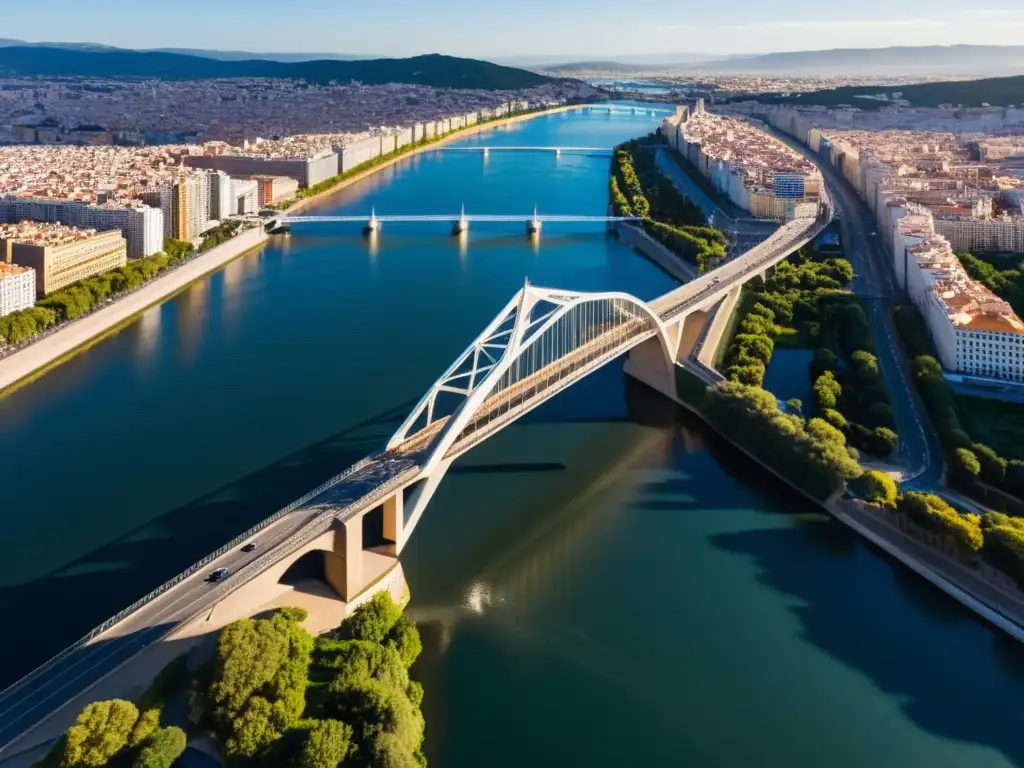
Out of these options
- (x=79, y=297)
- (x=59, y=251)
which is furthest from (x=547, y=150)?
(x=79, y=297)

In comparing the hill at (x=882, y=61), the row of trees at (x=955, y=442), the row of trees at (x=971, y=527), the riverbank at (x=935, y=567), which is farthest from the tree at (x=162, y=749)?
the hill at (x=882, y=61)

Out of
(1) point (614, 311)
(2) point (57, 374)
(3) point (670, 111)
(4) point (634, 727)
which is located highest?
(3) point (670, 111)

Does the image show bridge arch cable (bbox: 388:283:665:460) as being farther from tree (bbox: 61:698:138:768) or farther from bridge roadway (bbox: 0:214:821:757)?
tree (bbox: 61:698:138:768)

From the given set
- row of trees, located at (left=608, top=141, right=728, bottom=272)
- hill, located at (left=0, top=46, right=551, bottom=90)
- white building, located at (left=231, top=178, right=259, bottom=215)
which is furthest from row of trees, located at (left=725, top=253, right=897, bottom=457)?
hill, located at (left=0, top=46, right=551, bottom=90)

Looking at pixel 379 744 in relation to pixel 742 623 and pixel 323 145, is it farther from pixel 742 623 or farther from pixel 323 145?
pixel 323 145

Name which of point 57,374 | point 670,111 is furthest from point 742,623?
point 670,111

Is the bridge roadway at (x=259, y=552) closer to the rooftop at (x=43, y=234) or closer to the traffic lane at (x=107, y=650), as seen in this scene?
the traffic lane at (x=107, y=650)
